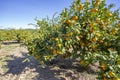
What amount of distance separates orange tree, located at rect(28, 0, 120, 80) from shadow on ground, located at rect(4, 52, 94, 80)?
2.60 ft

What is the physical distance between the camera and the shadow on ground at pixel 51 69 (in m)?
6.60

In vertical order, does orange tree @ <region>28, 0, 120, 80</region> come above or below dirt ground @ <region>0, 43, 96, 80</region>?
above

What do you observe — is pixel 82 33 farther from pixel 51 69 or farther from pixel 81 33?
pixel 51 69

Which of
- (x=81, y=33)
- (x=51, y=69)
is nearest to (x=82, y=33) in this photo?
(x=81, y=33)

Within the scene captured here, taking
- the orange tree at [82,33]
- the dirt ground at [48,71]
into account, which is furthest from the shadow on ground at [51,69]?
the orange tree at [82,33]

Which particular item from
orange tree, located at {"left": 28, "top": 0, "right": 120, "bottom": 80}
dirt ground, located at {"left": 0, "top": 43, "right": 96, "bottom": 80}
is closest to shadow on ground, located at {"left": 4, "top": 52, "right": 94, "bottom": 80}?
dirt ground, located at {"left": 0, "top": 43, "right": 96, "bottom": 80}

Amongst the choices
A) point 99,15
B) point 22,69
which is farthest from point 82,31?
point 22,69

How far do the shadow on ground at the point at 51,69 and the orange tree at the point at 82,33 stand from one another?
792 millimetres

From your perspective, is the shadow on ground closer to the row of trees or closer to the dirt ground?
the dirt ground

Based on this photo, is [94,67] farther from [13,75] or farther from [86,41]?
[13,75]

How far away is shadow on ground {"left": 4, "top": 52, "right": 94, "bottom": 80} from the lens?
660 centimetres

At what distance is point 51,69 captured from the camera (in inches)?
278

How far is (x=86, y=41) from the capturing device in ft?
19.3

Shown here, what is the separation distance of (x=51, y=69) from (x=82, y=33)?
6.90 feet
